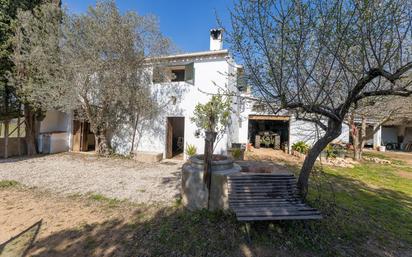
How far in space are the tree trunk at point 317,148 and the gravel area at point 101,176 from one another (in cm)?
323

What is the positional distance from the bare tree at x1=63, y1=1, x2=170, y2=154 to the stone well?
21.4 feet

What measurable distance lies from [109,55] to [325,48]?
890cm

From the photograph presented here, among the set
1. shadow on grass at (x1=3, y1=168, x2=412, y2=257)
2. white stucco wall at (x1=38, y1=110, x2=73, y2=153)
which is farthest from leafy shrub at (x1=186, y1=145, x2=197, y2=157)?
white stucco wall at (x1=38, y1=110, x2=73, y2=153)

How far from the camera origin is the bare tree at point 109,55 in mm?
9195

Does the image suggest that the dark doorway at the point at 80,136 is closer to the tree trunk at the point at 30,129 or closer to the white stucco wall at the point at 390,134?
the tree trunk at the point at 30,129

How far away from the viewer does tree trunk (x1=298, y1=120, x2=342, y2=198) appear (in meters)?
4.22

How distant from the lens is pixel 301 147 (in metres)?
12.9

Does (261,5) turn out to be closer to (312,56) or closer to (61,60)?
(312,56)

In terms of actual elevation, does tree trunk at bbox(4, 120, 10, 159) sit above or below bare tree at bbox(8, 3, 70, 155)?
below

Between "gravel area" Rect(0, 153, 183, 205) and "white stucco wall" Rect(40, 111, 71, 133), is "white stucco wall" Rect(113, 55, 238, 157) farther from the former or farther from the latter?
"white stucco wall" Rect(40, 111, 71, 133)

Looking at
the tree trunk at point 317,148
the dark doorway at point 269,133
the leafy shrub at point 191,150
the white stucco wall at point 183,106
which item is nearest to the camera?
the tree trunk at point 317,148

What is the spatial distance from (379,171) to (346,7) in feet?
33.7

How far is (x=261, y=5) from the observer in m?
3.55

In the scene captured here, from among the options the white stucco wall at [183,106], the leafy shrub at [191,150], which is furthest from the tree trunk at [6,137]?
the leafy shrub at [191,150]
